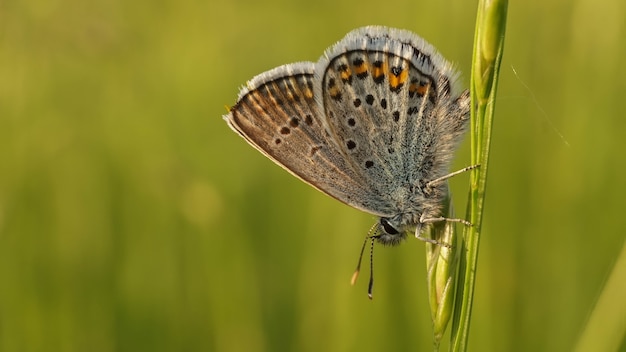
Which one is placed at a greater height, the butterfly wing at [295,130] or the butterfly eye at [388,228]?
the butterfly wing at [295,130]

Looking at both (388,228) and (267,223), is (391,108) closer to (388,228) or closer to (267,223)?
(388,228)

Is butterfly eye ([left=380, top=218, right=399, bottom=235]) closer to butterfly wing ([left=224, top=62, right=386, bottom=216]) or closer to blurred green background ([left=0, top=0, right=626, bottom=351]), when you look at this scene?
butterfly wing ([left=224, top=62, right=386, bottom=216])

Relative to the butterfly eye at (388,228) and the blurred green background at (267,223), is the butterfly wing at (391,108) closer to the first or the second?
the butterfly eye at (388,228)

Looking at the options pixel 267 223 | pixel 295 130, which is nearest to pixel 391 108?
pixel 295 130

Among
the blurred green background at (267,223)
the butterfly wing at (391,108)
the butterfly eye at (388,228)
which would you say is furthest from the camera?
the blurred green background at (267,223)

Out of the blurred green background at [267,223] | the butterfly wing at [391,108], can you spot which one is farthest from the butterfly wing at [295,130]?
the blurred green background at [267,223]

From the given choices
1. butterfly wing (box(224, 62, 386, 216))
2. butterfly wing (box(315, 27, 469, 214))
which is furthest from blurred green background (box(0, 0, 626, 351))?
butterfly wing (box(224, 62, 386, 216))
